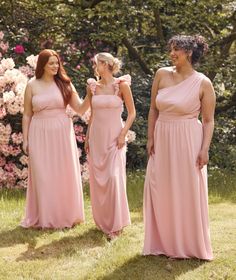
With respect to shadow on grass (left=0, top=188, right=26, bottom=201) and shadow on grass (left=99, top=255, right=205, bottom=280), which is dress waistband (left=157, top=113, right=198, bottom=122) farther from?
shadow on grass (left=0, top=188, right=26, bottom=201)

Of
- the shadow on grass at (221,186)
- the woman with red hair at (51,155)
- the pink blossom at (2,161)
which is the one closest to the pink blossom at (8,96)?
the pink blossom at (2,161)

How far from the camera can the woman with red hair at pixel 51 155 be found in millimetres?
7328

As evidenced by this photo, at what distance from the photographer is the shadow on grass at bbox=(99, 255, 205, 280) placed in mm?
5523

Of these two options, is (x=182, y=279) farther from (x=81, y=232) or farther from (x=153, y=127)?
(x=81, y=232)

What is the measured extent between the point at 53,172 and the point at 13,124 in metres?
2.72

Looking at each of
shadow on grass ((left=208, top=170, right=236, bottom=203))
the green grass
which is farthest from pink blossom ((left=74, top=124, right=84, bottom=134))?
shadow on grass ((left=208, top=170, right=236, bottom=203))

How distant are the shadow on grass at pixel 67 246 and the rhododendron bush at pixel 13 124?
2752 millimetres

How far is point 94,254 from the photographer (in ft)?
20.5

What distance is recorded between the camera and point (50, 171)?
7.40m

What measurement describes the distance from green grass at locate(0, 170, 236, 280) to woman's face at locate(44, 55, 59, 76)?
1854mm

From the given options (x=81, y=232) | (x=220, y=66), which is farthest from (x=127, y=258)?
(x=220, y=66)

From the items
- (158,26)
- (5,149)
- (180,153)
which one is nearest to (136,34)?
(158,26)

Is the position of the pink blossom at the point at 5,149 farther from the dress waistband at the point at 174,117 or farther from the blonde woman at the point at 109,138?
the dress waistband at the point at 174,117

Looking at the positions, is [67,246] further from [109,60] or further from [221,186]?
[221,186]
